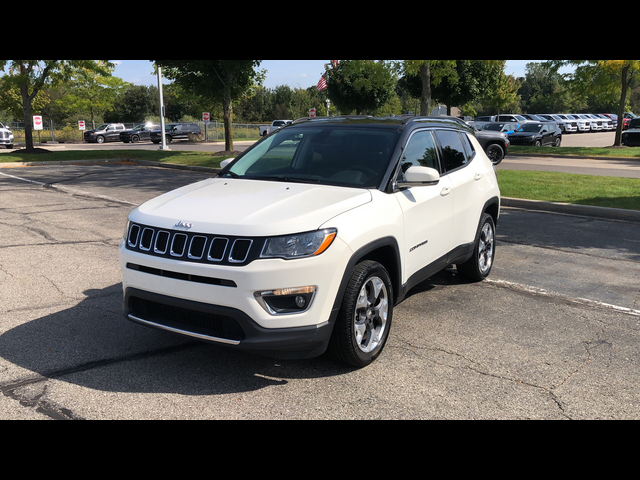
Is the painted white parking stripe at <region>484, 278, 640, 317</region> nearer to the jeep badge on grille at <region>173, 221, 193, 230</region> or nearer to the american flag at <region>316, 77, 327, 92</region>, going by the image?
the jeep badge on grille at <region>173, 221, 193, 230</region>

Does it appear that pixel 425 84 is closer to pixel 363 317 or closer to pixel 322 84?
pixel 322 84

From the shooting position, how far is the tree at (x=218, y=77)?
77.4ft

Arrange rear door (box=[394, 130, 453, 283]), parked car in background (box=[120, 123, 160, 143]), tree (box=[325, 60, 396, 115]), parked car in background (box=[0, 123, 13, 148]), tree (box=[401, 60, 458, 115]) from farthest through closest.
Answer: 1. parked car in background (box=[120, 123, 160, 143])
2. tree (box=[325, 60, 396, 115])
3. parked car in background (box=[0, 123, 13, 148])
4. tree (box=[401, 60, 458, 115])
5. rear door (box=[394, 130, 453, 283])

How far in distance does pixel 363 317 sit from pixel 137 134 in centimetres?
4737

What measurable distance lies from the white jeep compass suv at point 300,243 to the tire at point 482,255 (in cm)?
94

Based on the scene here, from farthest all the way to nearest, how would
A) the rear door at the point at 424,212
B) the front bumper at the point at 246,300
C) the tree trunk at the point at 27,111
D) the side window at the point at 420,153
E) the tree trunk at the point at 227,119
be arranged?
the tree trunk at the point at 27,111
the tree trunk at the point at 227,119
the side window at the point at 420,153
the rear door at the point at 424,212
the front bumper at the point at 246,300

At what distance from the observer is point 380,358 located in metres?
4.45

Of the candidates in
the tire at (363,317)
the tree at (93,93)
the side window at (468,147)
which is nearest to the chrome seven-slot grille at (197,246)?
the tire at (363,317)

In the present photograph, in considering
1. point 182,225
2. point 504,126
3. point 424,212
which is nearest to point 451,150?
point 424,212

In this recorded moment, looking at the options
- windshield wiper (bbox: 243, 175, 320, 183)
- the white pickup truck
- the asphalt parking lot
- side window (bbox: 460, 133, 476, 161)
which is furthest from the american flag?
windshield wiper (bbox: 243, 175, 320, 183)

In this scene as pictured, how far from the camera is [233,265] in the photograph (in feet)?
11.9

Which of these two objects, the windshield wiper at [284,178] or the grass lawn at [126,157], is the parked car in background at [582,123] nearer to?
the grass lawn at [126,157]

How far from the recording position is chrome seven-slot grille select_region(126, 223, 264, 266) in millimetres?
3643

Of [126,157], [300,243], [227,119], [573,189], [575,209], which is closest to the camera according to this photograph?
[300,243]
